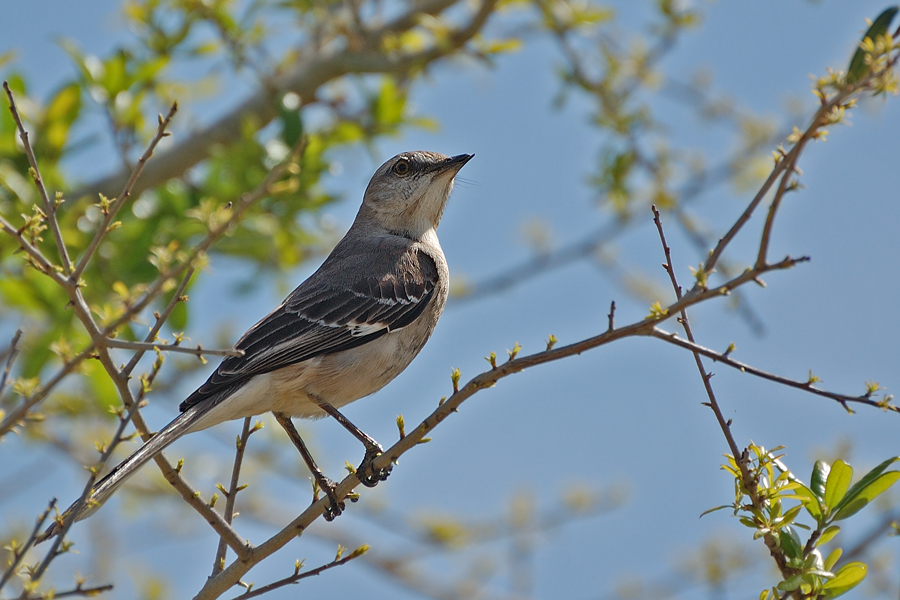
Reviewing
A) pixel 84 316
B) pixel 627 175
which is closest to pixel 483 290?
pixel 627 175

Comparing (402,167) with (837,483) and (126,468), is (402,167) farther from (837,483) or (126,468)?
(837,483)

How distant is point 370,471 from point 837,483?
1.90 meters

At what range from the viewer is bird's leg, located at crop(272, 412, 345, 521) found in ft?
14.1

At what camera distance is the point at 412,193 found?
6.38 m

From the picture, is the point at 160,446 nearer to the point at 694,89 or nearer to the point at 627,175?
the point at 627,175

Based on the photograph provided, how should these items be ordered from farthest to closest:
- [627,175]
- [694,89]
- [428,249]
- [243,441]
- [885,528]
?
[694,89]
[627,175]
[428,249]
[243,441]
[885,528]

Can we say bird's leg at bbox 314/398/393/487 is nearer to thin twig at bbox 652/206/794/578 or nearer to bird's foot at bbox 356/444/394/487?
bird's foot at bbox 356/444/394/487

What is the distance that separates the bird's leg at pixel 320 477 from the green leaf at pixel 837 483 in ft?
6.31

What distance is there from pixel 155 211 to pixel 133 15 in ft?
4.86

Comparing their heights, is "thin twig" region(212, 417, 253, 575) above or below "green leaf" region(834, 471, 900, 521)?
above

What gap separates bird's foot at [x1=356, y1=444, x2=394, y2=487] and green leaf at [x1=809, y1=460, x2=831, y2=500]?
170 cm

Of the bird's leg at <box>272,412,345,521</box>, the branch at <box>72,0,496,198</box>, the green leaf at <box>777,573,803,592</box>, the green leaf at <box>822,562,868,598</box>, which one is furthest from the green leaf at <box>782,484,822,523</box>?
the branch at <box>72,0,496,198</box>

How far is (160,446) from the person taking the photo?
12.7 ft

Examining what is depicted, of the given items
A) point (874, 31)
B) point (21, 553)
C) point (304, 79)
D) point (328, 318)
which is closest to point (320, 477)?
point (328, 318)
